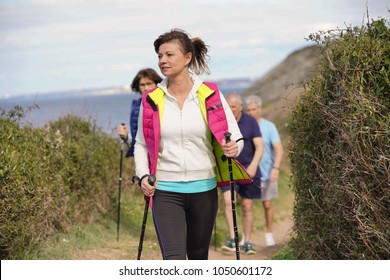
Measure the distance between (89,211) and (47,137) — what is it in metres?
1.40

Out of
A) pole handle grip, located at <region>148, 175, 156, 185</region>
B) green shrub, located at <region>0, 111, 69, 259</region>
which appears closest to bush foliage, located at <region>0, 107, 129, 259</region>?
green shrub, located at <region>0, 111, 69, 259</region>

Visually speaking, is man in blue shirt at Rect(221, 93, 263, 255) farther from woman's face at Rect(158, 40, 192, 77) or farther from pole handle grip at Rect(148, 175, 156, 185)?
pole handle grip at Rect(148, 175, 156, 185)

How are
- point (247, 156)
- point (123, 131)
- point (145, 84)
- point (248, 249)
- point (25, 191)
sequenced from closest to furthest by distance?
point (25, 191), point (145, 84), point (123, 131), point (247, 156), point (248, 249)

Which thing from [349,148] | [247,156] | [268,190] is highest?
[349,148]

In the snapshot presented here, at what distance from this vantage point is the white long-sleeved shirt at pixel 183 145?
5.05 meters

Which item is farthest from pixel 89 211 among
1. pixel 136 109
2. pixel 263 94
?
pixel 263 94

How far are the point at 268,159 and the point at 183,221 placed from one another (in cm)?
539

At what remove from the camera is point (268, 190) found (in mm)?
10203

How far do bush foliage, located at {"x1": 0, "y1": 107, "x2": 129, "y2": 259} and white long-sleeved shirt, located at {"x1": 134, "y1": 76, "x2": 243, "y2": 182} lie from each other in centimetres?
220

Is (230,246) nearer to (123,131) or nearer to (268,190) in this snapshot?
(268,190)

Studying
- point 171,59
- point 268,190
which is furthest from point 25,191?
point 268,190

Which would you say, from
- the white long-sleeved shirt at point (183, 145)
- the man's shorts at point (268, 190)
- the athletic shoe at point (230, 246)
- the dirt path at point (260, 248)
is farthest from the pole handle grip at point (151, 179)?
the man's shorts at point (268, 190)

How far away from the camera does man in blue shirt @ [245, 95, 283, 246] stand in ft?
33.5
